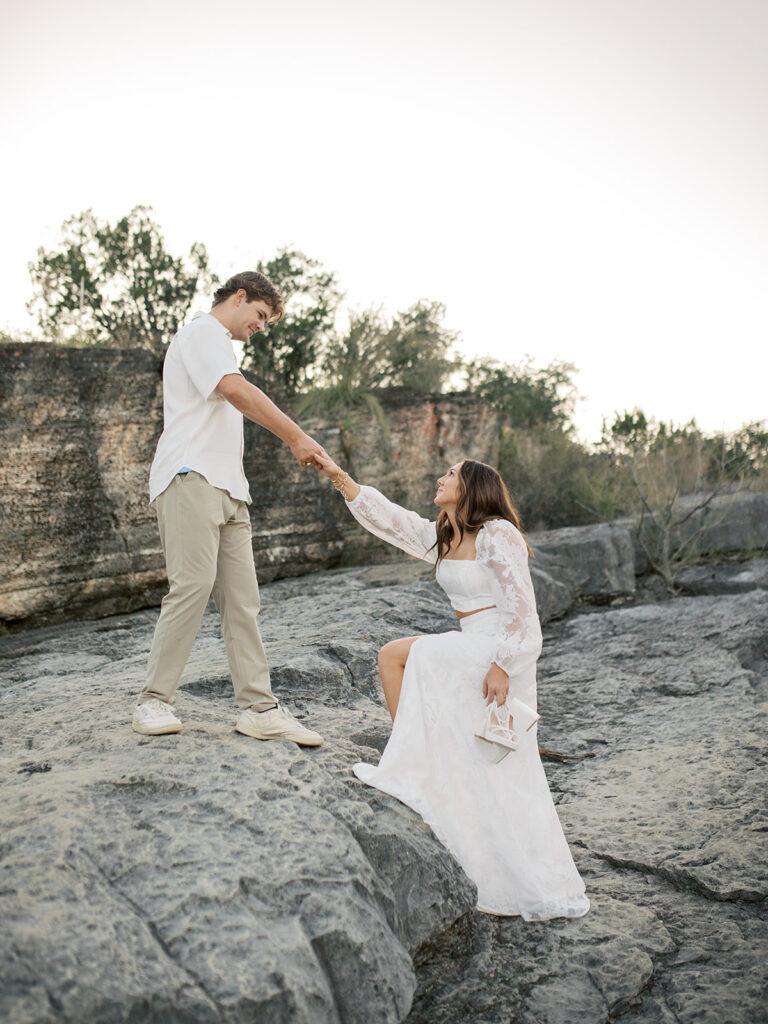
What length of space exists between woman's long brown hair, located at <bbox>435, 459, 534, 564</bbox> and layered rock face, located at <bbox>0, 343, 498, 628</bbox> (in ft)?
15.6

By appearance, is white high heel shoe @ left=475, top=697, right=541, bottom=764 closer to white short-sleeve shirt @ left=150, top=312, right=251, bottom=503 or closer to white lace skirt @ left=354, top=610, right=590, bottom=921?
white lace skirt @ left=354, top=610, right=590, bottom=921

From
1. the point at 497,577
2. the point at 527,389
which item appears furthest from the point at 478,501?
the point at 527,389

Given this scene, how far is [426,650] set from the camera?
325 centimetres

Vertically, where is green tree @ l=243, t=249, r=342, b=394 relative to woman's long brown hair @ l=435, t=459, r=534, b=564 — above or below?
above

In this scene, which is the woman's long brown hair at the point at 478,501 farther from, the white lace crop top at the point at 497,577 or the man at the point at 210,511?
the man at the point at 210,511

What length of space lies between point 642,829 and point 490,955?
128 cm

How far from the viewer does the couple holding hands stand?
10.0 feet

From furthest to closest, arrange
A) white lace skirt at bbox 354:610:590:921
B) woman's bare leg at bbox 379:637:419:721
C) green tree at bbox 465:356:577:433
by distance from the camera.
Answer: green tree at bbox 465:356:577:433 < woman's bare leg at bbox 379:637:419:721 < white lace skirt at bbox 354:610:590:921

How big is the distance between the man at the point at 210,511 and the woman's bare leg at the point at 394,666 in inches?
13.7

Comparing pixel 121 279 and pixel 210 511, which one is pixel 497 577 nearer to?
pixel 210 511

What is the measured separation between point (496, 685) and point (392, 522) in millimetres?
974

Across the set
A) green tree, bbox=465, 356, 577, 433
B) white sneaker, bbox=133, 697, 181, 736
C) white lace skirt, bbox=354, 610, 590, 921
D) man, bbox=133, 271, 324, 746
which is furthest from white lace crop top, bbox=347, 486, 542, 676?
green tree, bbox=465, 356, 577, 433

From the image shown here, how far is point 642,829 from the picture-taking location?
12.3 feet

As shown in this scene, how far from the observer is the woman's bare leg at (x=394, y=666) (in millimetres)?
3377
